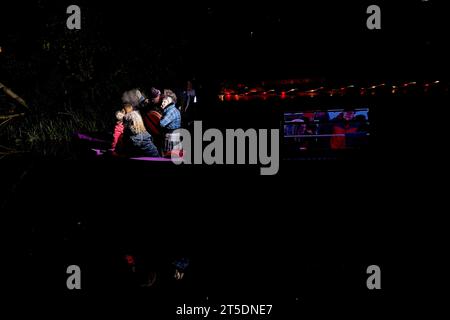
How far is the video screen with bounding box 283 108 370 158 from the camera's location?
5.52 m

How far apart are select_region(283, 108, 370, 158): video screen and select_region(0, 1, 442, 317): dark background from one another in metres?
0.27

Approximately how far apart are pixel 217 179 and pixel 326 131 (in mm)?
2151

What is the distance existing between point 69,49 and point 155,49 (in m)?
1.64

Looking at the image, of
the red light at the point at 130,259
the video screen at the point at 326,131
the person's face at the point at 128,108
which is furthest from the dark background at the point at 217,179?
the person's face at the point at 128,108

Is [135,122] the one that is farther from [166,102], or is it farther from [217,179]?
[217,179]

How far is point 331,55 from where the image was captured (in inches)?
220

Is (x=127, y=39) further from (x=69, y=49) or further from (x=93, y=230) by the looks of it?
(x=93, y=230)

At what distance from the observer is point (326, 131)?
18.4 feet

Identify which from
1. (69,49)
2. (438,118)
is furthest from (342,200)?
(69,49)

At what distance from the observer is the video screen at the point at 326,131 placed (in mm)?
5520

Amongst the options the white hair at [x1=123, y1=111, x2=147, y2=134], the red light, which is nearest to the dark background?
the red light

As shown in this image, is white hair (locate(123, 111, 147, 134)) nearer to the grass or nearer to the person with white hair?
the person with white hair

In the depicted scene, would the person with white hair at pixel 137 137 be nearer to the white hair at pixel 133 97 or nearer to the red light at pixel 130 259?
the white hair at pixel 133 97

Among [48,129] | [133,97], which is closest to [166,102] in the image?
[133,97]
